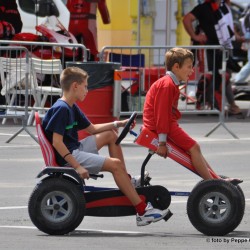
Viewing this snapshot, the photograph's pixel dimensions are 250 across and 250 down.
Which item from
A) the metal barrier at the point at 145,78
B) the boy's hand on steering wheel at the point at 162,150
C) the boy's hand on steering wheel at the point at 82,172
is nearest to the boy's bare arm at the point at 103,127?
the boy's hand on steering wheel at the point at 162,150

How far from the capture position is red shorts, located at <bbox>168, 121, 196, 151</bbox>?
912 centimetres

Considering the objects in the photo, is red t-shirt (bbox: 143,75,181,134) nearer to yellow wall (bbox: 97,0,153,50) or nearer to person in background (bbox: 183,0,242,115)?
person in background (bbox: 183,0,242,115)

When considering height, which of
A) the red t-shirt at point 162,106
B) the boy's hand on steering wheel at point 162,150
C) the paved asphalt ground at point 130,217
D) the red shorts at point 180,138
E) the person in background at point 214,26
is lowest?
the paved asphalt ground at point 130,217

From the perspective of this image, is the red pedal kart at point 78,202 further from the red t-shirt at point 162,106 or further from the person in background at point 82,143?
the red t-shirt at point 162,106

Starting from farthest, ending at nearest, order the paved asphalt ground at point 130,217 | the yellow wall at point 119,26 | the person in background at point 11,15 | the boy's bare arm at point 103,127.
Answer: the yellow wall at point 119,26 < the person in background at point 11,15 < the boy's bare arm at point 103,127 < the paved asphalt ground at point 130,217

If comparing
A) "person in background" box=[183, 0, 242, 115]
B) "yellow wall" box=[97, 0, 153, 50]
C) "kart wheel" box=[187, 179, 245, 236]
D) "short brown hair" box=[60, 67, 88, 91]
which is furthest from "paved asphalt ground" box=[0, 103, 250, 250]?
"yellow wall" box=[97, 0, 153, 50]

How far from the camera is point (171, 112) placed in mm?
9180

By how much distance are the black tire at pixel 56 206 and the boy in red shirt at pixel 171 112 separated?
753mm

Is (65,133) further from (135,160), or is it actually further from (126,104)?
(126,104)

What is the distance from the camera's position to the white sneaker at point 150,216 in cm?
894

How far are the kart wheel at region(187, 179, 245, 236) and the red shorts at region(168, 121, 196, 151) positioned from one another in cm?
34

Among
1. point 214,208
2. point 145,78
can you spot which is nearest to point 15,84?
point 145,78

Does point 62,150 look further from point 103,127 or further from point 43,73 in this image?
point 43,73

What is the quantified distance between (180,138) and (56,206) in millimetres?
1072
